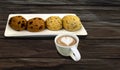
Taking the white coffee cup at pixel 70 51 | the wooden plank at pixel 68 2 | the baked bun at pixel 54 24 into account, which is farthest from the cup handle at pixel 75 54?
the wooden plank at pixel 68 2

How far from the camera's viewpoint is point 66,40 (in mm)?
831

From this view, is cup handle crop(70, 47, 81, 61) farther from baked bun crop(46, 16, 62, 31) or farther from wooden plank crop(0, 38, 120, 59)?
baked bun crop(46, 16, 62, 31)

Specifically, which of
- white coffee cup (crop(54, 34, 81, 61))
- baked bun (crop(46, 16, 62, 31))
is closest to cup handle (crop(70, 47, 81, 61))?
white coffee cup (crop(54, 34, 81, 61))

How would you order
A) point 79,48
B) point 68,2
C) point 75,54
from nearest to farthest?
1. point 75,54
2. point 79,48
3. point 68,2

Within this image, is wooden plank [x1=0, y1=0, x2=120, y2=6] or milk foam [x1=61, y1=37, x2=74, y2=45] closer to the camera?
milk foam [x1=61, y1=37, x2=74, y2=45]

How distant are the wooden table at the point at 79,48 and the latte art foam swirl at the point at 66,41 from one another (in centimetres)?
5

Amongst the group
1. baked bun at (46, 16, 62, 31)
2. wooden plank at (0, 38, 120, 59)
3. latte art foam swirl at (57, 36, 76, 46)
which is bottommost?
wooden plank at (0, 38, 120, 59)

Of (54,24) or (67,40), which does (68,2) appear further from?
(67,40)

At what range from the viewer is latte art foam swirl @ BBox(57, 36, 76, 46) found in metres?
0.81

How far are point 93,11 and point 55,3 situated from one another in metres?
0.24

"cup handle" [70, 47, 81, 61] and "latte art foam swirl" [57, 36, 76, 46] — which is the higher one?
"latte art foam swirl" [57, 36, 76, 46]

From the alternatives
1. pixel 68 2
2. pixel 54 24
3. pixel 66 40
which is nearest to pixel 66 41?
pixel 66 40

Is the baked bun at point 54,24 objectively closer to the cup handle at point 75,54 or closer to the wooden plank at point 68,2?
the cup handle at point 75,54

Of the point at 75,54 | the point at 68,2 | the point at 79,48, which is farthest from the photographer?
the point at 68,2
